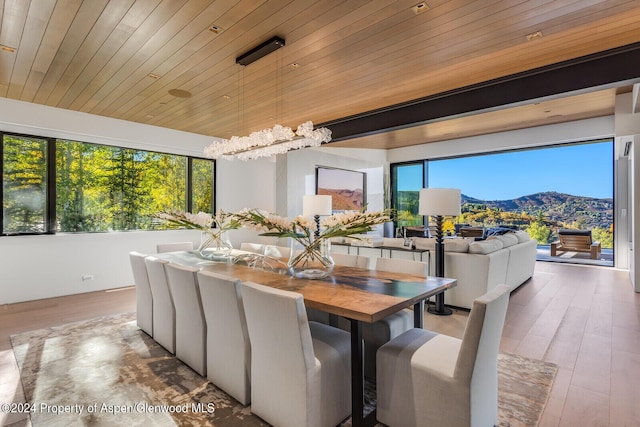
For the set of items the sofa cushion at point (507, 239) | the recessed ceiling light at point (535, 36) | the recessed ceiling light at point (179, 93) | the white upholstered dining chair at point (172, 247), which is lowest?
the white upholstered dining chair at point (172, 247)

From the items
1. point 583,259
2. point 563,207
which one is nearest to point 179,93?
point 583,259

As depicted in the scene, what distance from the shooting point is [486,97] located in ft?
12.9

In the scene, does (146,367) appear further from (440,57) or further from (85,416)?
(440,57)

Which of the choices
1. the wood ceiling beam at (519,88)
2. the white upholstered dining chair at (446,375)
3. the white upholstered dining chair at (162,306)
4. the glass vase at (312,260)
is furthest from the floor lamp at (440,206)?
the white upholstered dining chair at (162,306)

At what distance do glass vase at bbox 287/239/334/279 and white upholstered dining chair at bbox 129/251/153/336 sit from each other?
63.5 inches

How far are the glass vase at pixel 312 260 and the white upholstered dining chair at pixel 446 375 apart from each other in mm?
751

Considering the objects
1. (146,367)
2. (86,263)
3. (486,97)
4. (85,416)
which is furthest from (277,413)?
(86,263)

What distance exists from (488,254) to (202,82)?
4039 mm

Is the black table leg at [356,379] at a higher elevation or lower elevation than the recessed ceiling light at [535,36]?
lower

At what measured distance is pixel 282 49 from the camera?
3.01 m

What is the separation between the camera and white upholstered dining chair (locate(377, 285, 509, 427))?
5.08 feet

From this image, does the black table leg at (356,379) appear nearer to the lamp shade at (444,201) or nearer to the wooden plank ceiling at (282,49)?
the wooden plank ceiling at (282,49)

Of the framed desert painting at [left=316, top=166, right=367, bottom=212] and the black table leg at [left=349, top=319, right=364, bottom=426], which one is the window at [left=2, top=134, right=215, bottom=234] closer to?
the framed desert painting at [left=316, top=166, right=367, bottom=212]

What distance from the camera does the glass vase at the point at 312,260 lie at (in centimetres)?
246
